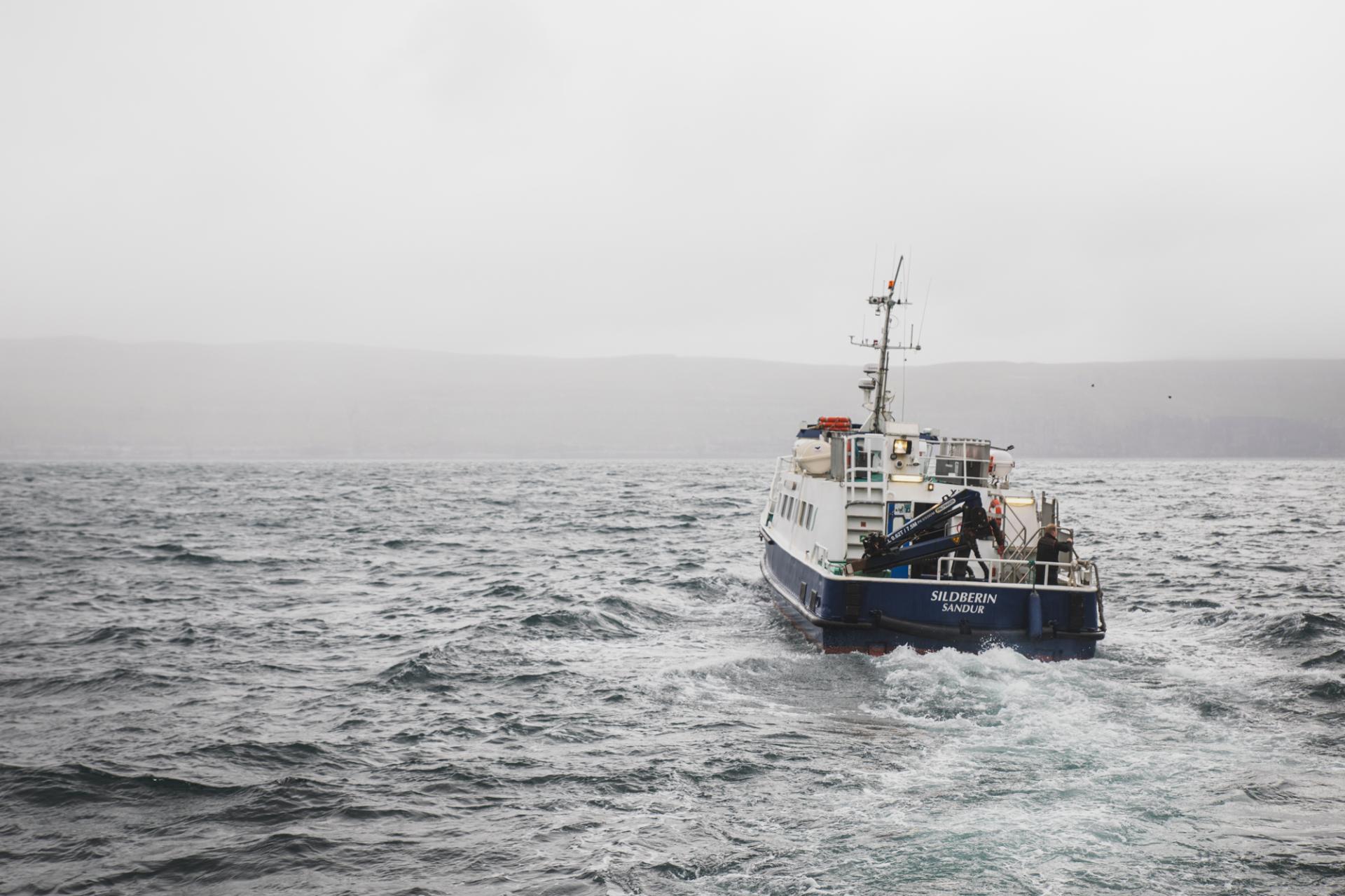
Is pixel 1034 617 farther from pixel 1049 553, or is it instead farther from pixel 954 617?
pixel 1049 553

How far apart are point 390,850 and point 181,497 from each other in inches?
3639

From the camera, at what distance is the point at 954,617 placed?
20.3 m

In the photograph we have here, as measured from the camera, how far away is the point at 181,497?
306ft

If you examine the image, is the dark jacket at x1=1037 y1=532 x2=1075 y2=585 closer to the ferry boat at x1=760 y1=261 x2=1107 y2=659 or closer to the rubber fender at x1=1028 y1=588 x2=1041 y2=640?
the ferry boat at x1=760 y1=261 x2=1107 y2=659

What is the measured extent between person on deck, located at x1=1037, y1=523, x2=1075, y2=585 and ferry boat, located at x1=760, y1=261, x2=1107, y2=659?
34 mm

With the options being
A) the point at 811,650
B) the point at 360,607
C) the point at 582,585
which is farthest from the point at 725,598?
the point at 360,607

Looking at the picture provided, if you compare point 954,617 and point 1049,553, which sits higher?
point 1049,553

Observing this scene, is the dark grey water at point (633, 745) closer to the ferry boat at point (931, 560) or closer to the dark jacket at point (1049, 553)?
the ferry boat at point (931, 560)

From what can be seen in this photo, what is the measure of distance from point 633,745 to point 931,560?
9268 mm

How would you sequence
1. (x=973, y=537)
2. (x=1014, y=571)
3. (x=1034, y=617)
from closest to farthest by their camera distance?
1. (x=1034, y=617)
2. (x=973, y=537)
3. (x=1014, y=571)

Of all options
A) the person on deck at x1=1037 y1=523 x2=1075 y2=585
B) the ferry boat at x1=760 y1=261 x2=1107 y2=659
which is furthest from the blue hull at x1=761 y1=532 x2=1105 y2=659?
the person on deck at x1=1037 y1=523 x2=1075 y2=585

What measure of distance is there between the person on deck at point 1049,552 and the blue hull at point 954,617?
2.86ft

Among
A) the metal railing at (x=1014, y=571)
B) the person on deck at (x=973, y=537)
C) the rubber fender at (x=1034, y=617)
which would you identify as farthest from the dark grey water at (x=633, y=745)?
the person on deck at (x=973, y=537)

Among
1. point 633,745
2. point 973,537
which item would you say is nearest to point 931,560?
point 973,537
